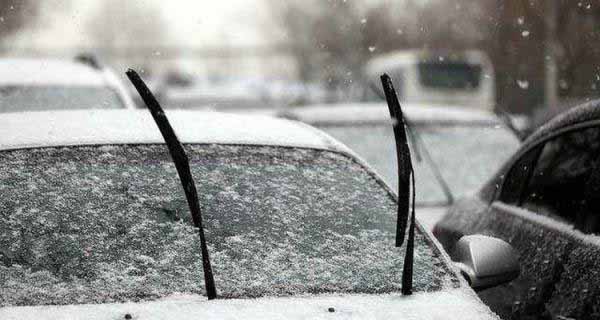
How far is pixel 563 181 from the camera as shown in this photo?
4555mm

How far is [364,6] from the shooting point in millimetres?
41938

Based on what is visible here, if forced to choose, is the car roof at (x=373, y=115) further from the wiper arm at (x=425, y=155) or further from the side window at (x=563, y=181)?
the side window at (x=563, y=181)

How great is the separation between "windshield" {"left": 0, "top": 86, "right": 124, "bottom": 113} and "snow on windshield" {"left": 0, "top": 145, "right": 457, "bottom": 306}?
160 inches

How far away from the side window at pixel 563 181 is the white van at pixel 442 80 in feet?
86.1

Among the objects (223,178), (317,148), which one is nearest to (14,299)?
(223,178)

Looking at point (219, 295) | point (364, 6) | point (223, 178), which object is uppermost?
point (364, 6)

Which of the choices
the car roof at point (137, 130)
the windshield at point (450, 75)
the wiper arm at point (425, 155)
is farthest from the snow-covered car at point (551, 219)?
the windshield at point (450, 75)

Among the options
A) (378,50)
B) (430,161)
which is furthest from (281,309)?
(378,50)

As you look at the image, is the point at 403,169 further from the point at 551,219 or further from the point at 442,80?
the point at 442,80

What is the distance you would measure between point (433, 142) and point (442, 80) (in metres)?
24.2

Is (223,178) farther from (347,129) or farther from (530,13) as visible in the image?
(530,13)

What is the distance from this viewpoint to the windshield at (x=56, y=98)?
7.93 meters

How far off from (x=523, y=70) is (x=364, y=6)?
6909mm

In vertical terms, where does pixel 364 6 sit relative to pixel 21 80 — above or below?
above
